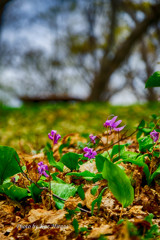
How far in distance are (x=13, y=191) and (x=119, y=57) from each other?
1002 cm

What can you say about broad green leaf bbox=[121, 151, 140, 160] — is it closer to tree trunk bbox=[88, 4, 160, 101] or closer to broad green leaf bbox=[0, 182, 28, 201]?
broad green leaf bbox=[0, 182, 28, 201]

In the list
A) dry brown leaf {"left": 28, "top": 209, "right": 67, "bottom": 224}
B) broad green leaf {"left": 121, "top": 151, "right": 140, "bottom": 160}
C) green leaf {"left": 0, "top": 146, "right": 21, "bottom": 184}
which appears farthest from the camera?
broad green leaf {"left": 121, "top": 151, "right": 140, "bottom": 160}

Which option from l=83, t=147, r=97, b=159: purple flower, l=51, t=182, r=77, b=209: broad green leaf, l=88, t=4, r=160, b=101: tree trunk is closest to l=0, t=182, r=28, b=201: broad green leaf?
l=51, t=182, r=77, b=209: broad green leaf

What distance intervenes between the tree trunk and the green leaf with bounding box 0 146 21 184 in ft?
32.0

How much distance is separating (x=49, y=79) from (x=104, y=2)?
6.24 meters

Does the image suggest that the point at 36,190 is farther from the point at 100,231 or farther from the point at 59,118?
the point at 59,118

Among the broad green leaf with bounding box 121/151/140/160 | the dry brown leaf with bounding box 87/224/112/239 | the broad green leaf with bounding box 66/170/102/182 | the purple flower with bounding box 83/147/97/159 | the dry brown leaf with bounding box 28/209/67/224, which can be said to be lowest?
the dry brown leaf with bounding box 87/224/112/239

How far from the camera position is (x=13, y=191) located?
50.2 inches

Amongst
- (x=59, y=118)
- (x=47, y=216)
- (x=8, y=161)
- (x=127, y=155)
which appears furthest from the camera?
(x=59, y=118)

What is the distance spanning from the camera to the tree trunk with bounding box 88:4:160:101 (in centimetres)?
969

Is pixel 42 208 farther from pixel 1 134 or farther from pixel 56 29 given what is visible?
pixel 56 29

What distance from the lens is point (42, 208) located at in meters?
1.24

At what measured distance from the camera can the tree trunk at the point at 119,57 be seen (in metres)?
9.69

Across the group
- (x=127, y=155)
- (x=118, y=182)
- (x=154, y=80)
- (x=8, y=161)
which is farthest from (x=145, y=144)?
(x=8, y=161)
